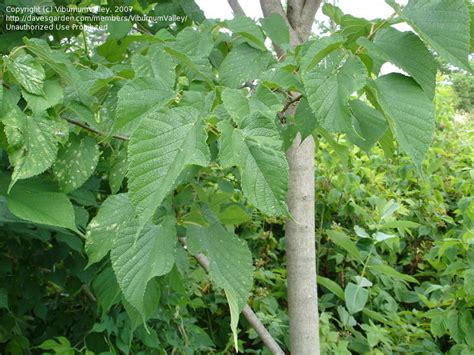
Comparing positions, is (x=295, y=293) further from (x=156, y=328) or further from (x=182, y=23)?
(x=182, y=23)

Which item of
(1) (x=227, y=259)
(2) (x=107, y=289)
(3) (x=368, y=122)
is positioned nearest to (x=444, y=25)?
(3) (x=368, y=122)

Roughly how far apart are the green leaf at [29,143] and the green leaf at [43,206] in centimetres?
9

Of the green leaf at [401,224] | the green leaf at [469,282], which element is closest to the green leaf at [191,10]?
the green leaf at [401,224]

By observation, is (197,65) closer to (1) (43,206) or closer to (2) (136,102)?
(2) (136,102)

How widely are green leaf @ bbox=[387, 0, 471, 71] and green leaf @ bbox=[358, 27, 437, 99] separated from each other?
40mm

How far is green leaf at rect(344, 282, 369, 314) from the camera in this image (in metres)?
1.64

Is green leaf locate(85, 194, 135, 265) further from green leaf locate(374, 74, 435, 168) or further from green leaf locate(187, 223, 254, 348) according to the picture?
green leaf locate(374, 74, 435, 168)

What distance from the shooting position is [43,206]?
0.75 m

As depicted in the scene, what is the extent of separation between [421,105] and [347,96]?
0.07 m

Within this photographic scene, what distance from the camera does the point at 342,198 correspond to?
212 centimetres

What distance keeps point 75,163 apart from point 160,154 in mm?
339

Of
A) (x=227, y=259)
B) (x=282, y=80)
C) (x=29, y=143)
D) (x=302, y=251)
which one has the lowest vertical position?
(x=302, y=251)

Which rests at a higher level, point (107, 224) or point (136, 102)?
point (136, 102)

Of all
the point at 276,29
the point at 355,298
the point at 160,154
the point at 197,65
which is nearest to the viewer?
the point at 160,154
